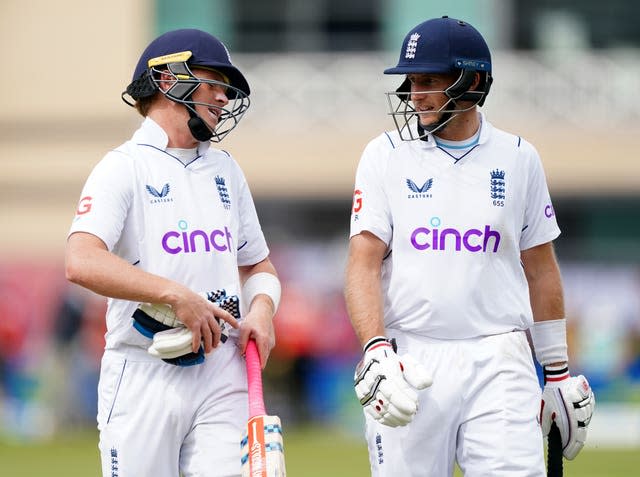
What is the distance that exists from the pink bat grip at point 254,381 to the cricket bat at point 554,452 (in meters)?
1.32

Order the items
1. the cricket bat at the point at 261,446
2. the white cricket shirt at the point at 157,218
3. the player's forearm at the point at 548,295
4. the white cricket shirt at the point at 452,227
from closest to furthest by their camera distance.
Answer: the cricket bat at the point at 261,446 < the white cricket shirt at the point at 157,218 < the white cricket shirt at the point at 452,227 < the player's forearm at the point at 548,295

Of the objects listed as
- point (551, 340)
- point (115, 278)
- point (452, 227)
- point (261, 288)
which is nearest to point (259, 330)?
point (261, 288)

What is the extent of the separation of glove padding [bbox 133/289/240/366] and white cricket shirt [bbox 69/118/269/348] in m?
0.12

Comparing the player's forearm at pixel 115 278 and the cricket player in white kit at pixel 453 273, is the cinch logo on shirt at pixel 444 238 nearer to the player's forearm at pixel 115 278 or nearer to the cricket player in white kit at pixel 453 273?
the cricket player in white kit at pixel 453 273

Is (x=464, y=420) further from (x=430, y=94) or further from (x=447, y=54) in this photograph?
(x=447, y=54)

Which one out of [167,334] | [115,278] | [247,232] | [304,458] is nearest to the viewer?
[115,278]

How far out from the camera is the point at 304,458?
542 inches

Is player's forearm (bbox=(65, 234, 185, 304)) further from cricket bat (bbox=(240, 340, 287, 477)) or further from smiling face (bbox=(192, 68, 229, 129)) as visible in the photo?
smiling face (bbox=(192, 68, 229, 129))

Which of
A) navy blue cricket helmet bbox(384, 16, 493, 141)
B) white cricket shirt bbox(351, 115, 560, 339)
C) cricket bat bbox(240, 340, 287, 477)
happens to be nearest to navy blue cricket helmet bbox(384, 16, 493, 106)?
navy blue cricket helmet bbox(384, 16, 493, 141)

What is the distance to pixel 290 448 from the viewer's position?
14875mm

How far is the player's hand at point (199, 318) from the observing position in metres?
5.24

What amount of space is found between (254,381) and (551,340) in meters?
1.34

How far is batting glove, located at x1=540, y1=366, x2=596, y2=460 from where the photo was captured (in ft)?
19.4

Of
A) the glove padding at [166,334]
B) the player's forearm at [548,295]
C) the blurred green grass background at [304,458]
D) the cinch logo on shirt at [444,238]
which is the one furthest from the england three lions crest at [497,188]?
the blurred green grass background at [304,458]
